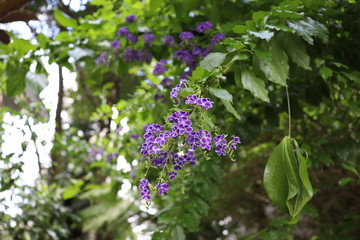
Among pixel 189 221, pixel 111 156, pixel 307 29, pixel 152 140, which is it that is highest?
pixel 307 29

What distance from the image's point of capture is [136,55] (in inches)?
84.1

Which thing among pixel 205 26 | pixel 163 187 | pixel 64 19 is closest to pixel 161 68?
pixel 205 26

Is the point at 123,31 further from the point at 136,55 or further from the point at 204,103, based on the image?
the point at 204,103

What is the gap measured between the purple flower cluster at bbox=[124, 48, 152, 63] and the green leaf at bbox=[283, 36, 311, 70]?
0.86 metres

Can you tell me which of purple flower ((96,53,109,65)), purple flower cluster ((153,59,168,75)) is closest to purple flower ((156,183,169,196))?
purple flower cluster ((153,59,168,75))

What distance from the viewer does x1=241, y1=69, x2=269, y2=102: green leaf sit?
47.6 inches

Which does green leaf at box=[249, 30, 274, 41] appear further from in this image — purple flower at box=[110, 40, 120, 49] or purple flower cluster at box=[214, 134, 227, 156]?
purple flower at box=[110, 40, 120, 49]

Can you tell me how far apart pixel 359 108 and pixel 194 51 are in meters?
0.74

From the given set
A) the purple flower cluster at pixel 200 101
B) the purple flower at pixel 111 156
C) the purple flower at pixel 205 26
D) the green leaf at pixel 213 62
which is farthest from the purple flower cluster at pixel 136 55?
the purple flower cluster at pixel 200 101

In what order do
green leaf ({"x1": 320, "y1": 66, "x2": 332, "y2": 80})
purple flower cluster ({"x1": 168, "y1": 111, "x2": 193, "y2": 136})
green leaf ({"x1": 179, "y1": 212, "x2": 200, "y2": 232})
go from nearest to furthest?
purple flower cluster ({"x1": 168, "y1": 111, "x2": 193, "y2": 136})
green leaf ({"x1": 320, "y1": 66, "x2": 332, "y2": 80})
green leaf ({"x1": 179, "y1": 212, "x2": 200, "y2": 232})

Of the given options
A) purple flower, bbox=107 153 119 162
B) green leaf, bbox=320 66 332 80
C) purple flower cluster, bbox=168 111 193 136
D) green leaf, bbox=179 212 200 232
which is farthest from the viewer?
purple flower, bbox=107 153 119 162

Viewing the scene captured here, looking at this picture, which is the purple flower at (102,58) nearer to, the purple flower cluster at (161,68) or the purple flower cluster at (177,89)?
the purple flower cluster at (161,68)

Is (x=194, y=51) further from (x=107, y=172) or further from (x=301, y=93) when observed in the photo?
(x=107, y=172)

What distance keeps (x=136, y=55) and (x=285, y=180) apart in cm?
125
